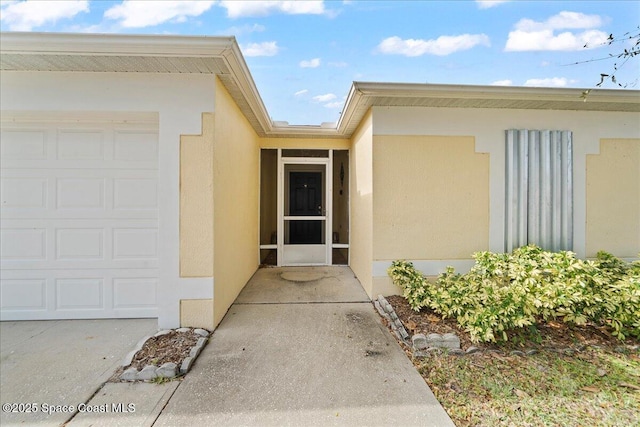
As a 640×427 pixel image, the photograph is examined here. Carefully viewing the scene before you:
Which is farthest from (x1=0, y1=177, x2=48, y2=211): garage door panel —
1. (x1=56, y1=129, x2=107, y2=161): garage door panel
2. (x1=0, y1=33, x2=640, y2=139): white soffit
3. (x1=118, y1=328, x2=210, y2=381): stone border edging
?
(x1=118, y1=328, x2=210, y2=381): stone border edging

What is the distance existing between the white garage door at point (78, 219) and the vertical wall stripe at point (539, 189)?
4877 mm

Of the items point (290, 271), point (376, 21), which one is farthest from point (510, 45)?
point (290, 271)

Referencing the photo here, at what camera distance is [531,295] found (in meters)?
2.64

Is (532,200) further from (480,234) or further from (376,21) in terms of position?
(376,21)

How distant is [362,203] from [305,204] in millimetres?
1739

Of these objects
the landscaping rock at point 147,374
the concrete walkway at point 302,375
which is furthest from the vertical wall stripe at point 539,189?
the landscaping rock at point 147,374

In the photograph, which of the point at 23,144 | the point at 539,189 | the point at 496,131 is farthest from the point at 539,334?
the point at 23,144

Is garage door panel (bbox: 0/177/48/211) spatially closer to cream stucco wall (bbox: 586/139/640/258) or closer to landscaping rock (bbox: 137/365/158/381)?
landscaping rock (bbox: 137/365/158/381)

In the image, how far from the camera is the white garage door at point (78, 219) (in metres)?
3.03

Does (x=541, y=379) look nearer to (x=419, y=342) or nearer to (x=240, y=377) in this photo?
(x=419, y=342)

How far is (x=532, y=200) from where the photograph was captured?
12.2 feet

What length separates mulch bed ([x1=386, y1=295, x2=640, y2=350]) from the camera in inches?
103

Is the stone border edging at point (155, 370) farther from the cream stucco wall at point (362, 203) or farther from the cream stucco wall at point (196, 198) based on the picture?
the cream stucco wall at point (362, 203)

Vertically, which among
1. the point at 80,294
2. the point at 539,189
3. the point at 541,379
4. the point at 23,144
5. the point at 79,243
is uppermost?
the point at 23,144
